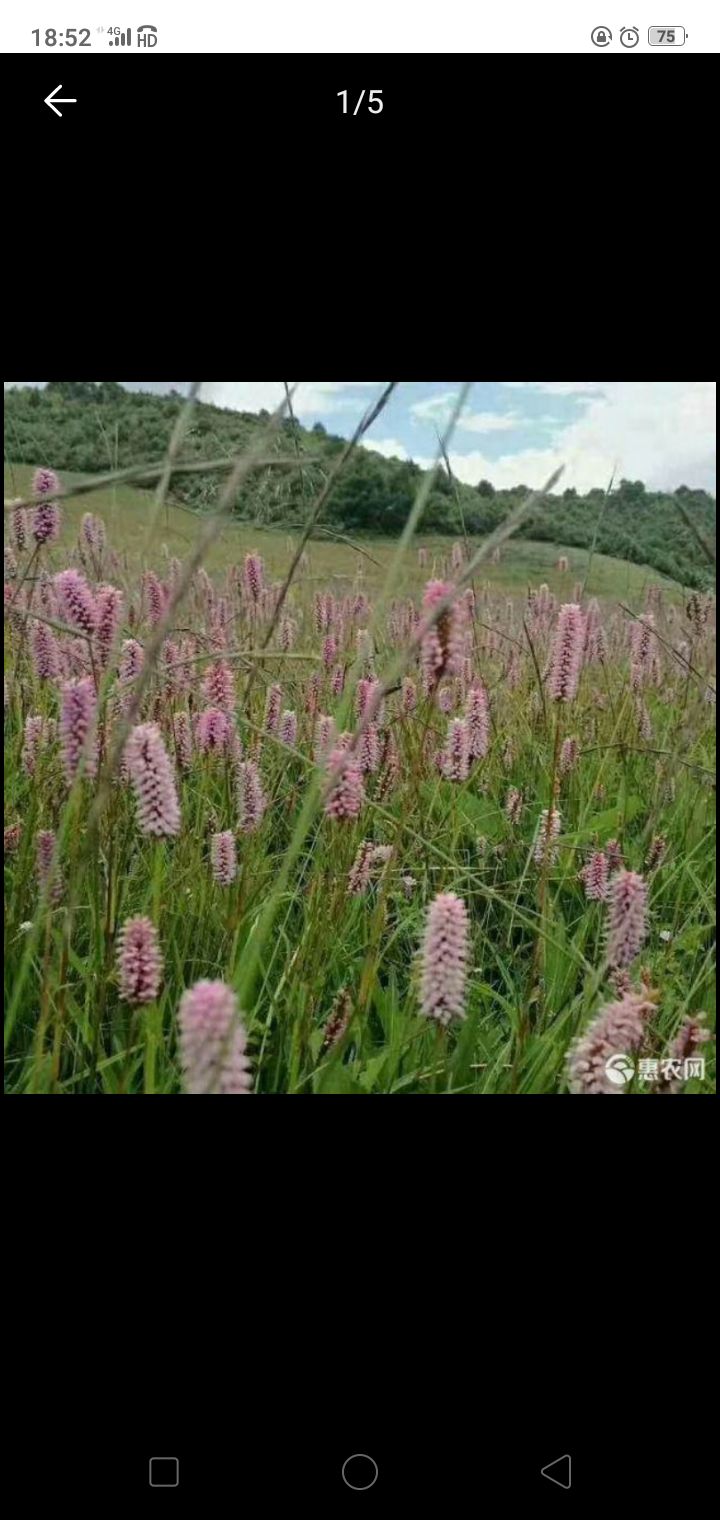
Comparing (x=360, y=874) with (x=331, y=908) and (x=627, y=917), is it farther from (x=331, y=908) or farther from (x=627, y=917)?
(x=627, y=917)

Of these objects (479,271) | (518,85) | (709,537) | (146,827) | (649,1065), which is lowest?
(649,1065)

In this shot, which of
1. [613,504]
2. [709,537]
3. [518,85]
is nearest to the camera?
[518,85]

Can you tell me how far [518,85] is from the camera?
3.11 feet

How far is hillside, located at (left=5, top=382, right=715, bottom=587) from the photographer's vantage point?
3.44ft

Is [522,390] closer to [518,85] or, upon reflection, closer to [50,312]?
[518,85]

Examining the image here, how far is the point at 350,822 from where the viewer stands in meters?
1.26

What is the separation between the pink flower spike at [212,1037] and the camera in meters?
0.77

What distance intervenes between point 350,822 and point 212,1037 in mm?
530

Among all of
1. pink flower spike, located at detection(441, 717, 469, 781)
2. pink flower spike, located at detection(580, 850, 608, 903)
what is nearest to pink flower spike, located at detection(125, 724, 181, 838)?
pink flower spike, located at detection(441, 717, 469, 781)
